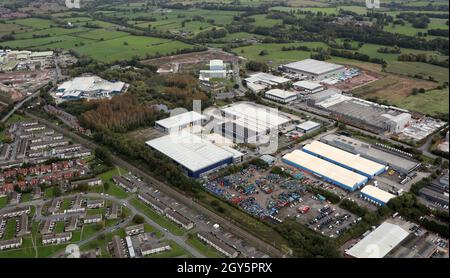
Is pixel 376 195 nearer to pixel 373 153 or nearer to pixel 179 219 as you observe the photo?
pixel 373 153

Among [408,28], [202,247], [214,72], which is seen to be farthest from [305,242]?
[408,28]

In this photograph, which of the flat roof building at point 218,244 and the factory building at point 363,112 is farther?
the factory building at point 363,112

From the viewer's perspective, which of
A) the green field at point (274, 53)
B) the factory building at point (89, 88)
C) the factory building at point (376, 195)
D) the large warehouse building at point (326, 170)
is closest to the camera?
the factory building at point (376, 195)

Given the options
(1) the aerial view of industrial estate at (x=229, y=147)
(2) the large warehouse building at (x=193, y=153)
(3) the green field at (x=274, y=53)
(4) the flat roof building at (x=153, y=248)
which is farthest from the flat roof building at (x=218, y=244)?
(3) the green field at (x=274, y=53)

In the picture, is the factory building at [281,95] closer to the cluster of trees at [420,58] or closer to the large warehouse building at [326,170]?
the large warehouse building at [326,170]

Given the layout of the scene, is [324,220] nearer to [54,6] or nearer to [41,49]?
[41,49]

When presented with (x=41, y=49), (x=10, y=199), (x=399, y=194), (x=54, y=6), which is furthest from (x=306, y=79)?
(x=54, y=6)

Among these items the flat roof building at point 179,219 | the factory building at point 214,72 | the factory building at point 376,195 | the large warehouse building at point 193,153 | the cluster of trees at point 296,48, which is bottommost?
the flat roof building at point 179,219
